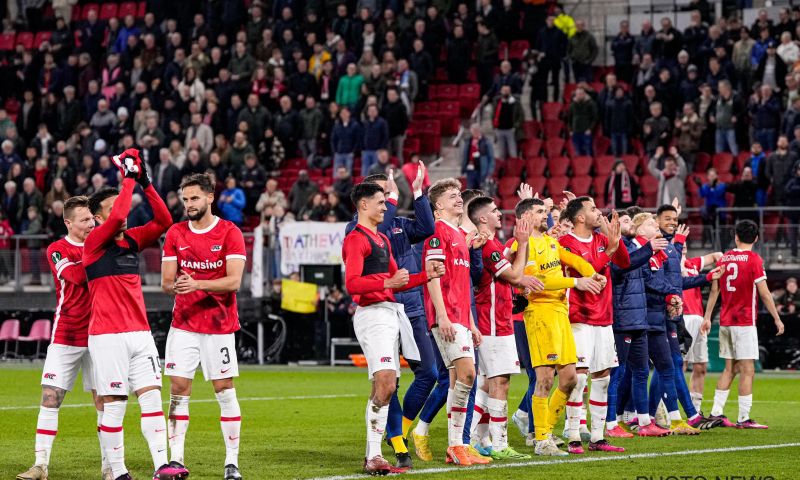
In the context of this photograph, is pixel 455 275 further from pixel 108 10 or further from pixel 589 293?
pixel 108 10

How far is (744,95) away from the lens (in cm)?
2827

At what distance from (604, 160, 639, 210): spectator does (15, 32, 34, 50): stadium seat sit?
63.1 feet

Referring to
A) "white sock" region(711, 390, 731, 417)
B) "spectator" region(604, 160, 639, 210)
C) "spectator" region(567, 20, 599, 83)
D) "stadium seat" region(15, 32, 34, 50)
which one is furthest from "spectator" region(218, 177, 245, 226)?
"white sock" region(711, 390, 731, 417)

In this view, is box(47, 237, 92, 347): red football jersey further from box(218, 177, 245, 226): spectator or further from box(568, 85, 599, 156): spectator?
box(568, 85, 599, 156): spectator

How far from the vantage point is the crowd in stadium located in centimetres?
2755

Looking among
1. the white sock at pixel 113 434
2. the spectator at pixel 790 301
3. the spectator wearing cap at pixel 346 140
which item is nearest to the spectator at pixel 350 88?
the spectator wearing cap at pixel 346 140

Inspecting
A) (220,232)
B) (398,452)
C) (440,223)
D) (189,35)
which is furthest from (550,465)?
(189,35)

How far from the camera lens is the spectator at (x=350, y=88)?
3111 cm

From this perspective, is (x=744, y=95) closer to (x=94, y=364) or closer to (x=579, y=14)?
(x=579, y=14)

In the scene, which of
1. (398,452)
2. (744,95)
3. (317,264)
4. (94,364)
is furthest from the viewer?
(744,95)

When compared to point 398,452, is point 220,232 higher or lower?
higher

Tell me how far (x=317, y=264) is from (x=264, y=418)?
410 inches

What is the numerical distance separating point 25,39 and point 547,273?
97.5ft

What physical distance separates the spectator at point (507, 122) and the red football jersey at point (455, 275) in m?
18.0
